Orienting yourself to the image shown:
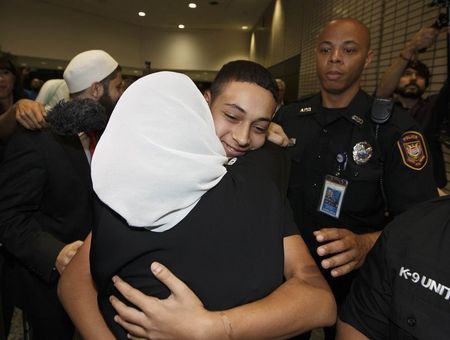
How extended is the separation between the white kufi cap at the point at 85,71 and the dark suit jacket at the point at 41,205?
69 cm

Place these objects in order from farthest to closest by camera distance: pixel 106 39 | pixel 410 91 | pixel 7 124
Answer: pixel 106 39 < pixel 410 91 < pixel 7 124

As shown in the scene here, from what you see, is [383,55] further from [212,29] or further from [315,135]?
[212,29]

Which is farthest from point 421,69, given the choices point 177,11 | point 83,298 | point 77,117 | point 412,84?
point 177,11

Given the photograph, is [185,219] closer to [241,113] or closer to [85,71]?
[241,113]

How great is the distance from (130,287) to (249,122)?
1.94ft

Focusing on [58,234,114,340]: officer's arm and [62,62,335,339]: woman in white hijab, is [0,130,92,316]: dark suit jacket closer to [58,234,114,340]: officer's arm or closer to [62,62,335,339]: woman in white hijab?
[58,234,114,340]: officer's arm

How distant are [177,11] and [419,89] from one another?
373 inches

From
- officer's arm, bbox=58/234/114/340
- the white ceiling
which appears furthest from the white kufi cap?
the white ceiling

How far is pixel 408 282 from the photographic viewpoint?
→ 0.87 m

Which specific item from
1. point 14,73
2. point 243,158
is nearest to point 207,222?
point 243,158

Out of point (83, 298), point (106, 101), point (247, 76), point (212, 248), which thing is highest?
point (247, 76)

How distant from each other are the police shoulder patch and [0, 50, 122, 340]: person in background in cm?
117

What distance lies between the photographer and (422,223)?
0.92 meters

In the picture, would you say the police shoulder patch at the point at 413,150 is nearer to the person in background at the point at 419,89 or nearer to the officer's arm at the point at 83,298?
the person in background at the point at 419,89
